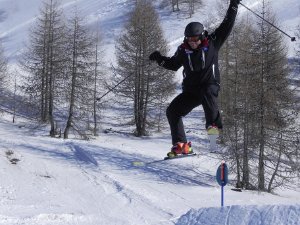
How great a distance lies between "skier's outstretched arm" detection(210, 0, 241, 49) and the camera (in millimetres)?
6844

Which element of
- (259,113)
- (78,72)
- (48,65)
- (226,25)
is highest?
(48,65)

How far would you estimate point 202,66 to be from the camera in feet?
22.4

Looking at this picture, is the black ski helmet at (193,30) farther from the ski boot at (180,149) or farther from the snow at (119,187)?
the snow at (119,187)

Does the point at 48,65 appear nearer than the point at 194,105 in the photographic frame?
No

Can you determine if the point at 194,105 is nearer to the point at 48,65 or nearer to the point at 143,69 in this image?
the point at 143,69

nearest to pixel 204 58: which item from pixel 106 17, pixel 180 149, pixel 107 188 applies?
pixel 180 149

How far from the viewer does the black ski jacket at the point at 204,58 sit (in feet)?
22.2

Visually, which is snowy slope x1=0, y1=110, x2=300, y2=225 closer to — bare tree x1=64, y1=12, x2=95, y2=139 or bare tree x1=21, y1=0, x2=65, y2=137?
bare tree x1=64, y1=12, x2=95, y2=139

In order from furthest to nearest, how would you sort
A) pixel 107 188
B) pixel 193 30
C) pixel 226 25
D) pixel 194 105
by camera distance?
pixel 107 188, pixel 194 105, pixel 226 25, pixel 193 30

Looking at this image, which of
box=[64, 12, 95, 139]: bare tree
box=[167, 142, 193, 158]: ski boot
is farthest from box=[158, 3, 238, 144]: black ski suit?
box=[64, 12, 95, 139]: bare tree

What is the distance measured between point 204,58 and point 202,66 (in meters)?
0.12

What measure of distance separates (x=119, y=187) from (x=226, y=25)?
45.8ft

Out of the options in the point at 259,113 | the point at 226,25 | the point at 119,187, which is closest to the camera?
the point at 226,25

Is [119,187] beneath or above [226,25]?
beneath
